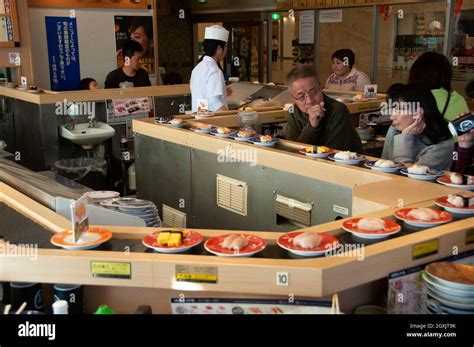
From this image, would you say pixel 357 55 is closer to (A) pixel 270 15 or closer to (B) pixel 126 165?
(A) pixel 270 15

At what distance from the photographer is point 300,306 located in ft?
5.36

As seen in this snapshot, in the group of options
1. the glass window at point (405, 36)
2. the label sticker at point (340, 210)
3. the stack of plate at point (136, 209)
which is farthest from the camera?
the glass window at point (405, 36)

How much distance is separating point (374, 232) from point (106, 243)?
92 centimetres

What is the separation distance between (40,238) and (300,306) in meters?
1.00

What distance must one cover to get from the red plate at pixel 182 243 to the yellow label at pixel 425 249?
2.33ft

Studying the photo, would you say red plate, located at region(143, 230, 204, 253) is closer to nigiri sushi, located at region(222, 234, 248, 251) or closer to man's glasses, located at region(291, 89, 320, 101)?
nigiri sushi, located at region(222, 234, 248, 251)

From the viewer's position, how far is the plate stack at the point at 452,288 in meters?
1.65

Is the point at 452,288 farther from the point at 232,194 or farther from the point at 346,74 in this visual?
the point at 346,74

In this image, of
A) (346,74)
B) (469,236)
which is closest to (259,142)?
(469,236)

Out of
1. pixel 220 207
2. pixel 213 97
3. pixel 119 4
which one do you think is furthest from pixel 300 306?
pixel 119 4

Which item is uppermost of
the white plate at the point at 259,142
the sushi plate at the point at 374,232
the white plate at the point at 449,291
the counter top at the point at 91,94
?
the counter top at the point at 91,94

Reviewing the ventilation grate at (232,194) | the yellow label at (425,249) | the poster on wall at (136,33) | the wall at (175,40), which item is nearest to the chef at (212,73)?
the ventilation grate at (232,194)

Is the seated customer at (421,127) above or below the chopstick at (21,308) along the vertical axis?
above

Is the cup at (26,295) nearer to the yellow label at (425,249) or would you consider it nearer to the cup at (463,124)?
the yellow label at (425,249)
